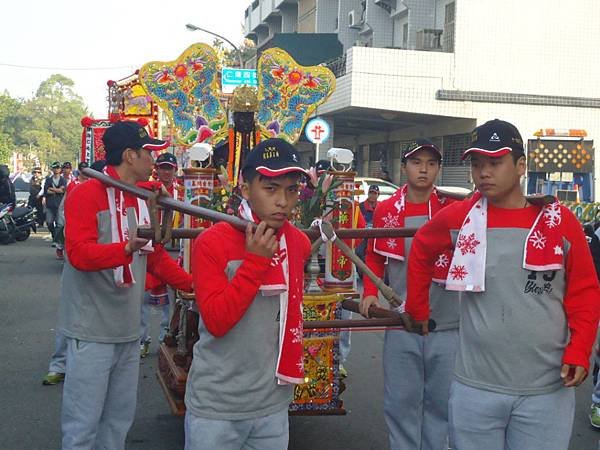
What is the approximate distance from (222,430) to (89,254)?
3.92 ft

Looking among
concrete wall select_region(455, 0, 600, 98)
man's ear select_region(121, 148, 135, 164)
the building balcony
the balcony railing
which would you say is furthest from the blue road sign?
the balcony railing

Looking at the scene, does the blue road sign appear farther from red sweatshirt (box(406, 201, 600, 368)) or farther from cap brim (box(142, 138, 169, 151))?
red sweatshirt (box(406, 201, 600, 368))

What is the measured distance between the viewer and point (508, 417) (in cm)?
302

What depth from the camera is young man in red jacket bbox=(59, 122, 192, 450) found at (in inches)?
145

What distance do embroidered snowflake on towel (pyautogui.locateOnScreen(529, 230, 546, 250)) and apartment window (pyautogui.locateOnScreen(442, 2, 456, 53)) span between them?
785 inches

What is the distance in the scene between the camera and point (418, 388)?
4.23 m

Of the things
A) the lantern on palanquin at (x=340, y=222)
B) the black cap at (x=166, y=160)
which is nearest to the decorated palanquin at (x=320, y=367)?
the lantern on palanquin at (x=340, y=222)

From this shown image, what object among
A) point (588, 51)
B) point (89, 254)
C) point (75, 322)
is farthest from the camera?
point (588, 51)

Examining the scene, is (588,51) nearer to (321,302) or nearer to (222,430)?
(321,302)

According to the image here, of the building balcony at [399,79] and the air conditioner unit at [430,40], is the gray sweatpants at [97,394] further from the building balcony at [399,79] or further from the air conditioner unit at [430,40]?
the air conditioner unit at [430,40]

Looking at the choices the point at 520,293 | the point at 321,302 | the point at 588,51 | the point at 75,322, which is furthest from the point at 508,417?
the point at 588,51

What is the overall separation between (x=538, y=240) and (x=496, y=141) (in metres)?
0.44

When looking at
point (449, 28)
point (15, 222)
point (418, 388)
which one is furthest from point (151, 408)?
point (449, 28)

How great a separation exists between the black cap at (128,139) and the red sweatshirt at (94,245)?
24 centimetres
